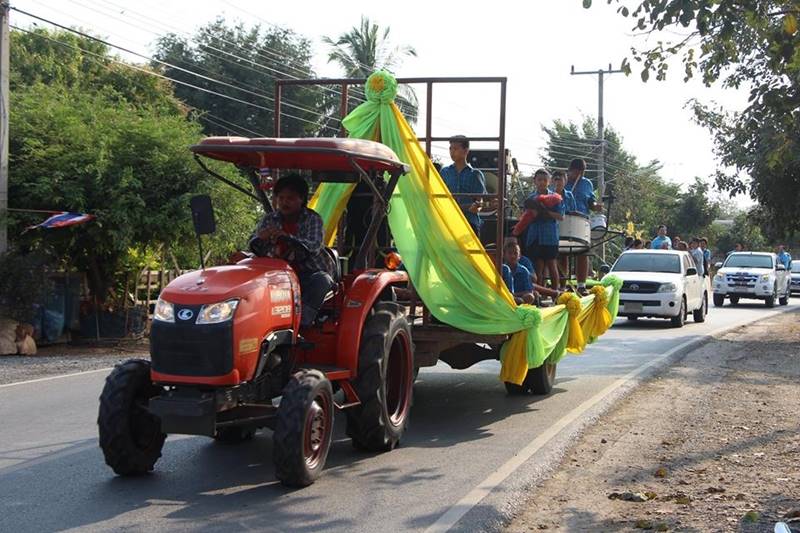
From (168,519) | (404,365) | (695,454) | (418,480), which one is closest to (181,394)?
(168,519)

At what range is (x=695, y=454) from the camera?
8.55 meters

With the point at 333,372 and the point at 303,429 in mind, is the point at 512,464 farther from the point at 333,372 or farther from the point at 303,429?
the point at 303,429

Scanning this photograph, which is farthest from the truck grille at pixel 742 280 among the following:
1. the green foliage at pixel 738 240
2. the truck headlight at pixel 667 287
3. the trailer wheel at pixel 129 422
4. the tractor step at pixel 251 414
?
the green foliage at pixel 738 240

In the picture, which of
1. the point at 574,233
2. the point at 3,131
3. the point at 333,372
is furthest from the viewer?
the point at 3,131

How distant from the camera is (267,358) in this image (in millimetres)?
7133

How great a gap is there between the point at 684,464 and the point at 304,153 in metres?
3.98

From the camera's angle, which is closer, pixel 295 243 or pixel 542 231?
pixel 295 243

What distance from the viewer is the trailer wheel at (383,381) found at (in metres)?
7.80

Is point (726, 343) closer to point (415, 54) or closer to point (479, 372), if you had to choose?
point (479, 372)

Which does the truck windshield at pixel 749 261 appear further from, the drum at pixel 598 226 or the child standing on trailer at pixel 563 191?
the child standing on trailer at pixel 563 191

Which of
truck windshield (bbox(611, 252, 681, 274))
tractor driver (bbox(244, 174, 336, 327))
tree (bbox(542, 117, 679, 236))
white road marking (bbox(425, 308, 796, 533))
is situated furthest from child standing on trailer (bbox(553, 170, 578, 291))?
tree (bbox(542, 117, 679, 236))

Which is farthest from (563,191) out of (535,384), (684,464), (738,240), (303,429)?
(738,240)

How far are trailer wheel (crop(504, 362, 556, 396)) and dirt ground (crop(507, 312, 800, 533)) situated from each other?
3.00 feet

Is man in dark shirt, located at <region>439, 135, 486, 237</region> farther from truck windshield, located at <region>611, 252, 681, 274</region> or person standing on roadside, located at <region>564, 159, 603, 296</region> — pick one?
truck windshield, located at <region>611, 252, 681, 274</region>
